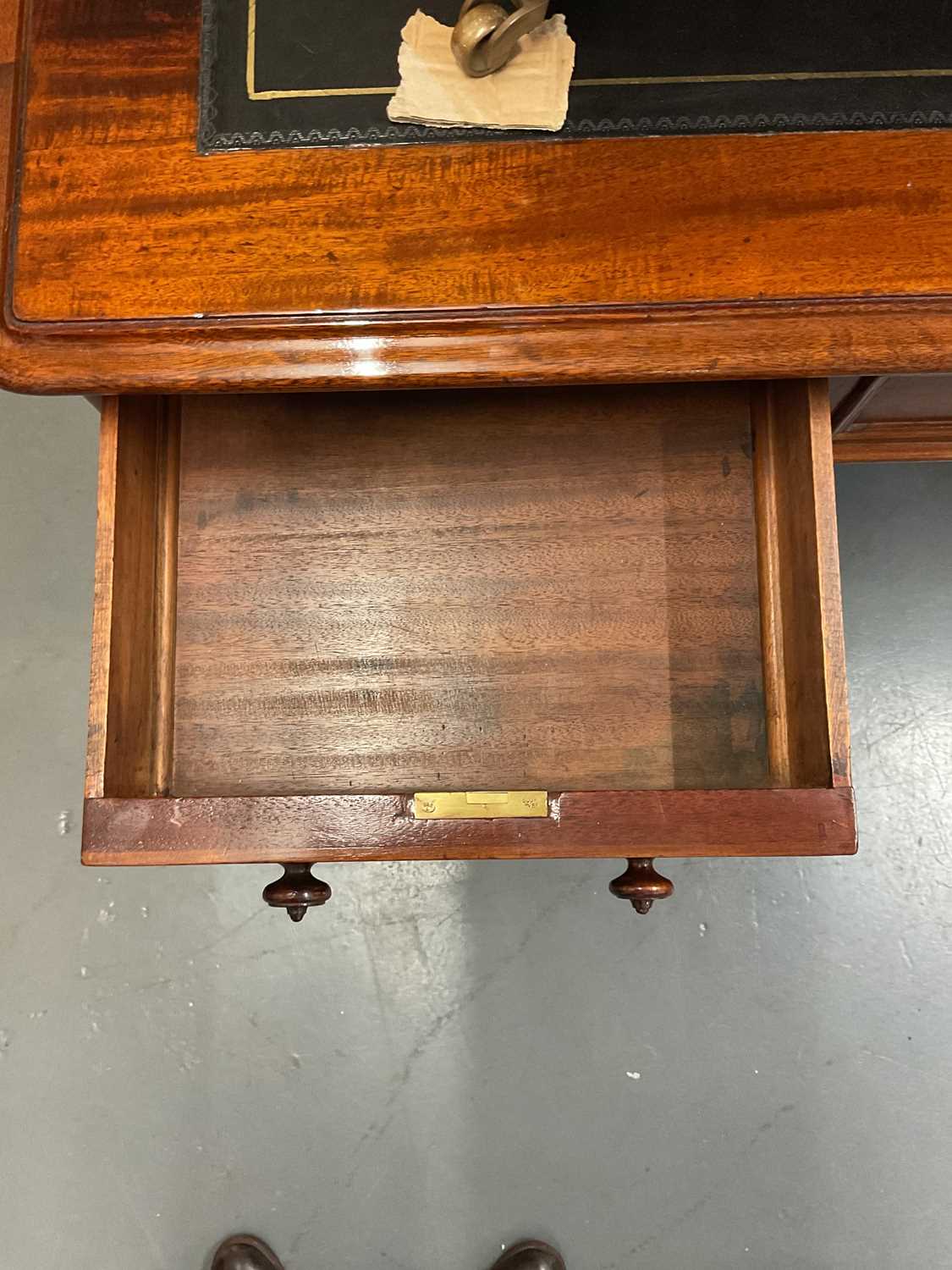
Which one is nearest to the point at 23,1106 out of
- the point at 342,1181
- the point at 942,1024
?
the point at 342,1181

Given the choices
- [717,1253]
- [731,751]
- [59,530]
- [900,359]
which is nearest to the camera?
[900,359]

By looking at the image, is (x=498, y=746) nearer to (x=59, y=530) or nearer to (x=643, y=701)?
(x=643, y=701)

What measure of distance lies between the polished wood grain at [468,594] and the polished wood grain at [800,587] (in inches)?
0.7

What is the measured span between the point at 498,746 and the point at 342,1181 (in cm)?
65

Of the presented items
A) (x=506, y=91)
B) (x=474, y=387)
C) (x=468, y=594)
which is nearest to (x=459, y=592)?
(x=468, y=594)

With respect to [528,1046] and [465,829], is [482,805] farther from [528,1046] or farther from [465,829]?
[528,1046]

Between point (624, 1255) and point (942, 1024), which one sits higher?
point (942, 1024)

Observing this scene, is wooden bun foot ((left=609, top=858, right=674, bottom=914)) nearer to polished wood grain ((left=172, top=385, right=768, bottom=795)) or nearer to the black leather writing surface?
A: polished wood grain ((left=172, top=385, right=768, bottom=795))

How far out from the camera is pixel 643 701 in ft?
2.41

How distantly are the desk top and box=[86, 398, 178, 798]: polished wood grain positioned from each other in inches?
3.3

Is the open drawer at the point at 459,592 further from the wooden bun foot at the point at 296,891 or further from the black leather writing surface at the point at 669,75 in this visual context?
the black leather writing surface at the point at 669,75

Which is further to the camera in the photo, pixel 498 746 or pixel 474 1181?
pixel 474 1181

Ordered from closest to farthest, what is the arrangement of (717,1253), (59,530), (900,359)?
(900,359), (717,1253), (59,530)

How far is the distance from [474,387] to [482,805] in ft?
0.93
